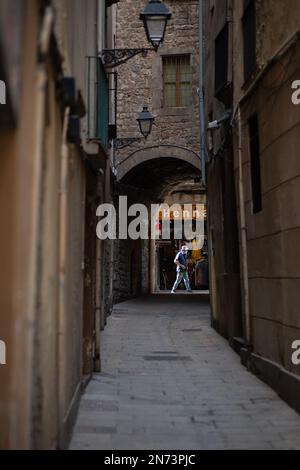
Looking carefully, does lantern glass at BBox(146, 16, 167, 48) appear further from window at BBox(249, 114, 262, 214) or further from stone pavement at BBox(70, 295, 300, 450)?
stone pavement at BBox(70, 295, 300, 450)

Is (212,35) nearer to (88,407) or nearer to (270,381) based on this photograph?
(270,381)

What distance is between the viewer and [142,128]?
14.0 m

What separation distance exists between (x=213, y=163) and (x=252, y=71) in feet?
13.9

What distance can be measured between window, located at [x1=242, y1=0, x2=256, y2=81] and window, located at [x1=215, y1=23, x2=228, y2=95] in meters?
1.35

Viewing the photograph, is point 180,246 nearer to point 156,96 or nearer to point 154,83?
point 156,96

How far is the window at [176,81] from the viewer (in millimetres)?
16719

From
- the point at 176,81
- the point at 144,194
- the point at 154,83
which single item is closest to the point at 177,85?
the point at 176,81

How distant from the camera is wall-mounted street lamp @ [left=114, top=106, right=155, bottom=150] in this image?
45.6 ft

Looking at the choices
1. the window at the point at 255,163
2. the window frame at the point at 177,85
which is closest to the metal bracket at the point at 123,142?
the window frame at the point at 177,85

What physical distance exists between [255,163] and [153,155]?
8480 mm

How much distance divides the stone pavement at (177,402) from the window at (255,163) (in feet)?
7.87
